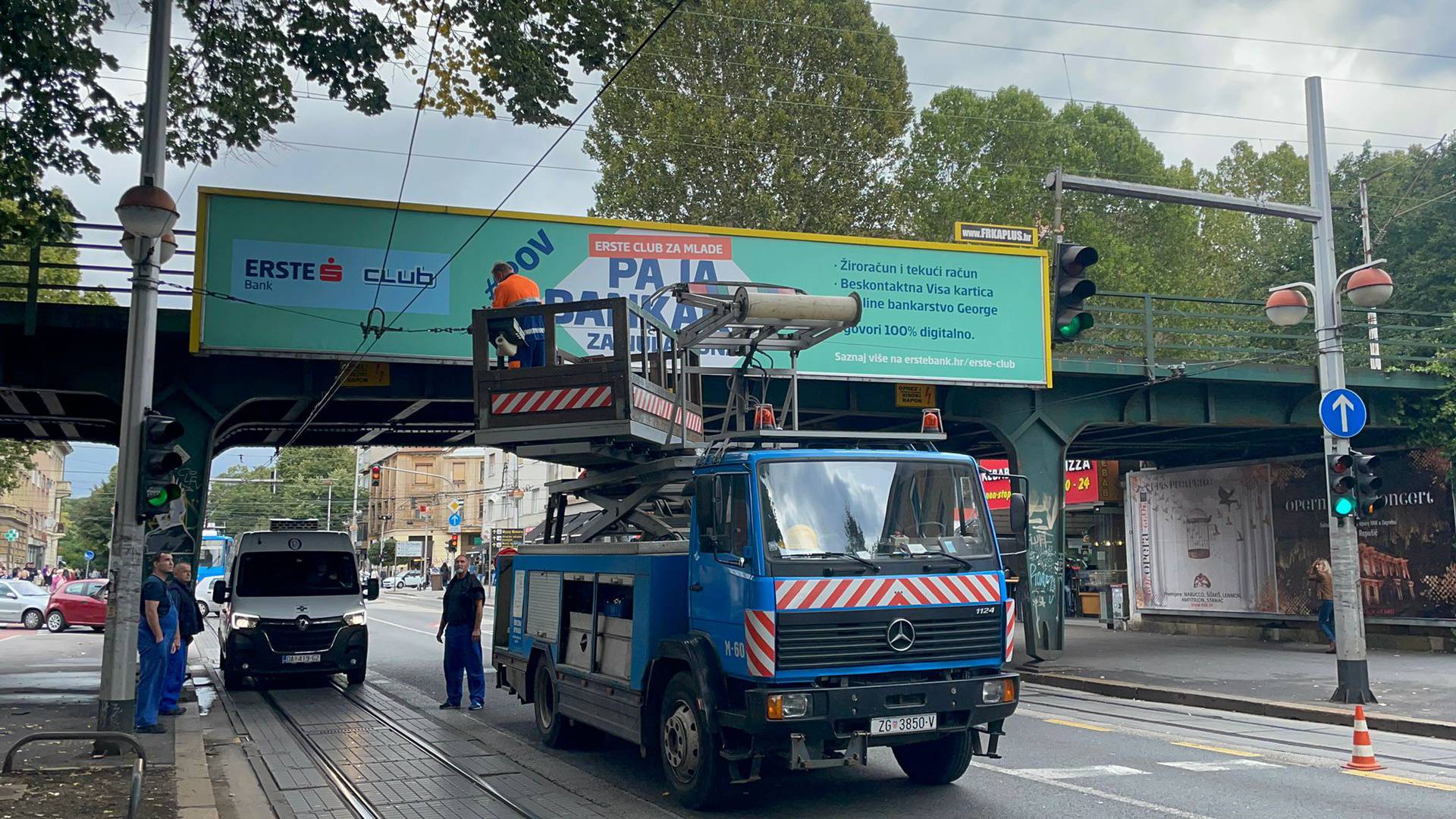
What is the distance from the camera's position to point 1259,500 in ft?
86.6

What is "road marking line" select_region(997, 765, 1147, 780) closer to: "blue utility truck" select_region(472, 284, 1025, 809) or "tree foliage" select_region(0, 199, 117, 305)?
"blue utility truck" select_region(472, 284, 1025, 809)

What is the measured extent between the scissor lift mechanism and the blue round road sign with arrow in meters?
7.76

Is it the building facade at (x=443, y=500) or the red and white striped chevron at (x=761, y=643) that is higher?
the building facade at (x=443, y=500)

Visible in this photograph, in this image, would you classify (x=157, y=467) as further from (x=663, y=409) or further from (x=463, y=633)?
(x=663, y=409)

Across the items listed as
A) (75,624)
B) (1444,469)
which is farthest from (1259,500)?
(75,624)

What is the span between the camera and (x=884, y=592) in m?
7.94

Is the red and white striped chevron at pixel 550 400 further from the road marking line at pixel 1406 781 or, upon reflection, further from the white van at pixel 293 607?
the white van at pixel 293 607

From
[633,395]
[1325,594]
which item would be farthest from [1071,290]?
[1325,594]

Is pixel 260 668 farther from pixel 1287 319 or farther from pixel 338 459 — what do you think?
pixel 338 459

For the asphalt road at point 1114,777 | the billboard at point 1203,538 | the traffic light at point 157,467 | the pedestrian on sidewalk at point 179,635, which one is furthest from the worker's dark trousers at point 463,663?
the billboard at point 1203,538

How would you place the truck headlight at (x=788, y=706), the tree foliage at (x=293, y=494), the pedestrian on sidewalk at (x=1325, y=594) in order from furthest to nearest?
1. the tree foliage at (x=293, y=494)
2. the pedestrian on sidewalk at (x=1325, y=594)
3. the truck headlight at (x=788, y=706)

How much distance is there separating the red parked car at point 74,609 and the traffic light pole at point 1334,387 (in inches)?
1237

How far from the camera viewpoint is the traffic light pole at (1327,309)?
14.0 m

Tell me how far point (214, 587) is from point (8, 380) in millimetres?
4200
